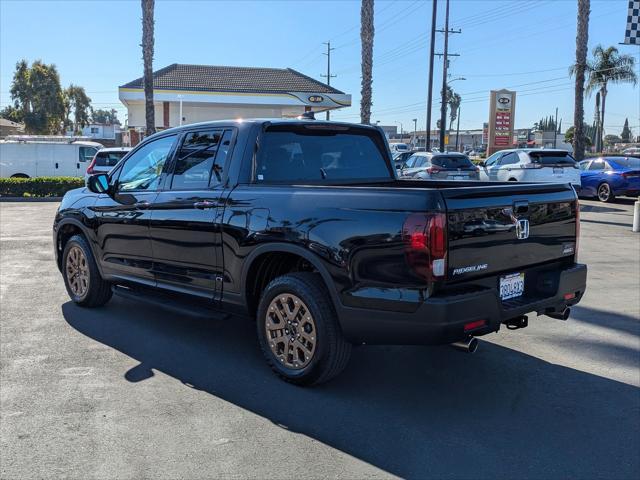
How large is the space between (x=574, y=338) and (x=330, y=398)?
8.80ft

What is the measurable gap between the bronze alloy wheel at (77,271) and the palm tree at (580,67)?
968 inches

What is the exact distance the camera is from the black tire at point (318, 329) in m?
4.08

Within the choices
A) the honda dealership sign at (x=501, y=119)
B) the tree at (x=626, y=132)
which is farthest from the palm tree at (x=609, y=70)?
the tree at (x=626, y=132)

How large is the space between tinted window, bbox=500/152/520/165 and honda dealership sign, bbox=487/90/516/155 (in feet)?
57.1

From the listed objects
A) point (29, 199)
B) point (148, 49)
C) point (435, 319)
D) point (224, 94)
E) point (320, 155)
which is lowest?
point (29, 199)

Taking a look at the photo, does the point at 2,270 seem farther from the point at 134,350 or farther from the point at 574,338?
the point at 574,338

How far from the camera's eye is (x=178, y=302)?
5332 mm

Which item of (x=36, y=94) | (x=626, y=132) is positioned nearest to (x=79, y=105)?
(x=36, y=94)

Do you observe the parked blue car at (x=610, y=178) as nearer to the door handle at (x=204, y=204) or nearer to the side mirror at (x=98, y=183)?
the side mirror at (x=98, y=183)

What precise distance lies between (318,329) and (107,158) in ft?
57.4

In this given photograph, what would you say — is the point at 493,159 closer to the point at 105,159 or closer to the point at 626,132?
the point at 105,159

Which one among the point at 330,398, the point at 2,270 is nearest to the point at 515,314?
the point at 330,398

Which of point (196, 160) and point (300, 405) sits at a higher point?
point (196, 160)

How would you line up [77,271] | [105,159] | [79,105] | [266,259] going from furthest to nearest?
[79,105]
[105,159]
[77,271]
[266,259]
